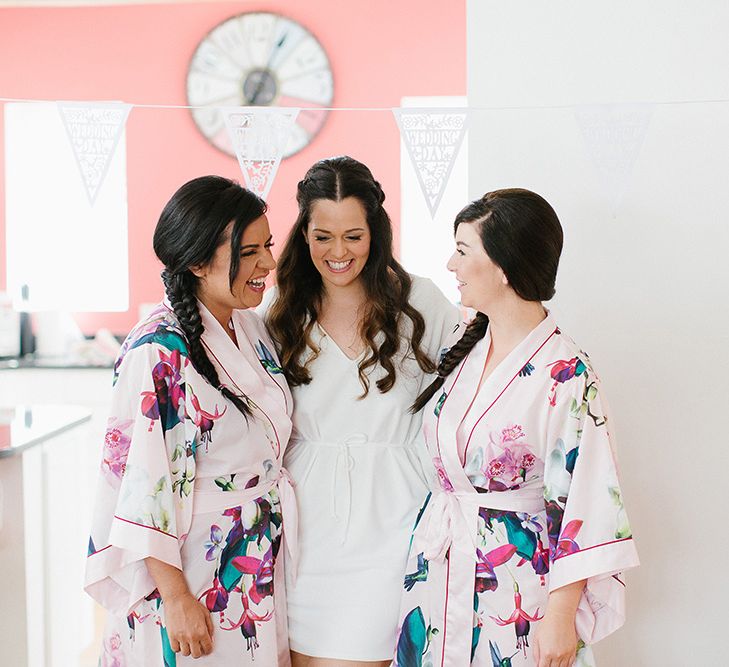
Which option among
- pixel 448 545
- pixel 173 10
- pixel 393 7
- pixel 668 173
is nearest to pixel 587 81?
pixel 668 173

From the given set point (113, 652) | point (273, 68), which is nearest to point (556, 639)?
point (113, 652)

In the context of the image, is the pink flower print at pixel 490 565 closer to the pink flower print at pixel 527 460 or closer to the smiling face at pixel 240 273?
the pink flower print at pixel 527 460

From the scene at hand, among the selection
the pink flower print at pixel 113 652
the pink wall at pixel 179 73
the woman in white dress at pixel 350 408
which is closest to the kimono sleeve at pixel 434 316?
the woman in white dress at pixel 350 408

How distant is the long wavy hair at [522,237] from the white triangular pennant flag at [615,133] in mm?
395

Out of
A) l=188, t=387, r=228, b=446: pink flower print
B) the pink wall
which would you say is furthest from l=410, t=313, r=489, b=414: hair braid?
the pink wall

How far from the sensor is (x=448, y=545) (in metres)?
1.60

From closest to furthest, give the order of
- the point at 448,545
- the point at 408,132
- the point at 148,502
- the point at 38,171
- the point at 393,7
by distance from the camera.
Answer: the point at 148,502 < the point at 448,545 < the point at 408,132 < the point at 393,7 < the point at 38,171

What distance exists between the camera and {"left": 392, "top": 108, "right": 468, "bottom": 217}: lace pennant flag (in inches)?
74.6

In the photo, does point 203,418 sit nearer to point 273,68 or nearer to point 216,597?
point 216,597

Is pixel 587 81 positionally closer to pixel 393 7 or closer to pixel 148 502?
pixel 148 502

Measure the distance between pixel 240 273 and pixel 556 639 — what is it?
2.76 ft

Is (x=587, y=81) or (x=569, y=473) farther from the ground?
(x=587, y=81)

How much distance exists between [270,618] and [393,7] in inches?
124

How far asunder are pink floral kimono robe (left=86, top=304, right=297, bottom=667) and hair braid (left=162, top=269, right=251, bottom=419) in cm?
2
